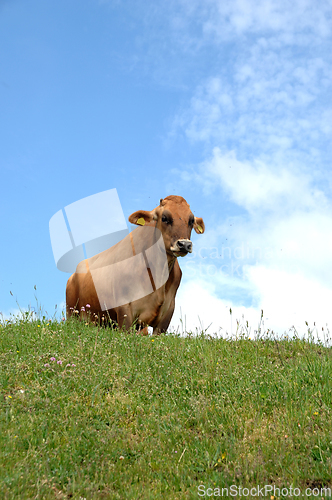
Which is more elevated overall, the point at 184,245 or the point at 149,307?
the point at 184,245

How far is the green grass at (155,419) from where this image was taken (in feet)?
13.7

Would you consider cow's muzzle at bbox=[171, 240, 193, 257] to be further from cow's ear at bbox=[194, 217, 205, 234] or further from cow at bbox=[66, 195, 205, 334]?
cow's ear at bbox=[194, 217, 205, 234]

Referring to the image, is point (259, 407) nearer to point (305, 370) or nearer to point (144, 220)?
point (305, 370)

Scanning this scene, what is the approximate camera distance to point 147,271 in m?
9.30

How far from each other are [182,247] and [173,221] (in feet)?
2.41

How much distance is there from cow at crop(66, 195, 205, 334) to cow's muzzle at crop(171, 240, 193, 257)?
0.07 ft

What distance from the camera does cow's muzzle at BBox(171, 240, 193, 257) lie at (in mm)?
8406

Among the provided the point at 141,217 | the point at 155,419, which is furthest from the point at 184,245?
the point at 155,419

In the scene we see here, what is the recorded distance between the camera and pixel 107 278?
9.80m

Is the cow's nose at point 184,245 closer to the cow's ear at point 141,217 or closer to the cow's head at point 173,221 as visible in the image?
the cow's head at point 173,221

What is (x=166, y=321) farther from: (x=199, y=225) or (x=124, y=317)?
(x=199, y=225)

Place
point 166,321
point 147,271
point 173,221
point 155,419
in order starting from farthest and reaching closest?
point 166,321 → point 147,271 → point 173,221 → point 155,419

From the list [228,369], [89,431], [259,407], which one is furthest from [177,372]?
[89,431]

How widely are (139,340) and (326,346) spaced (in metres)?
3.63
